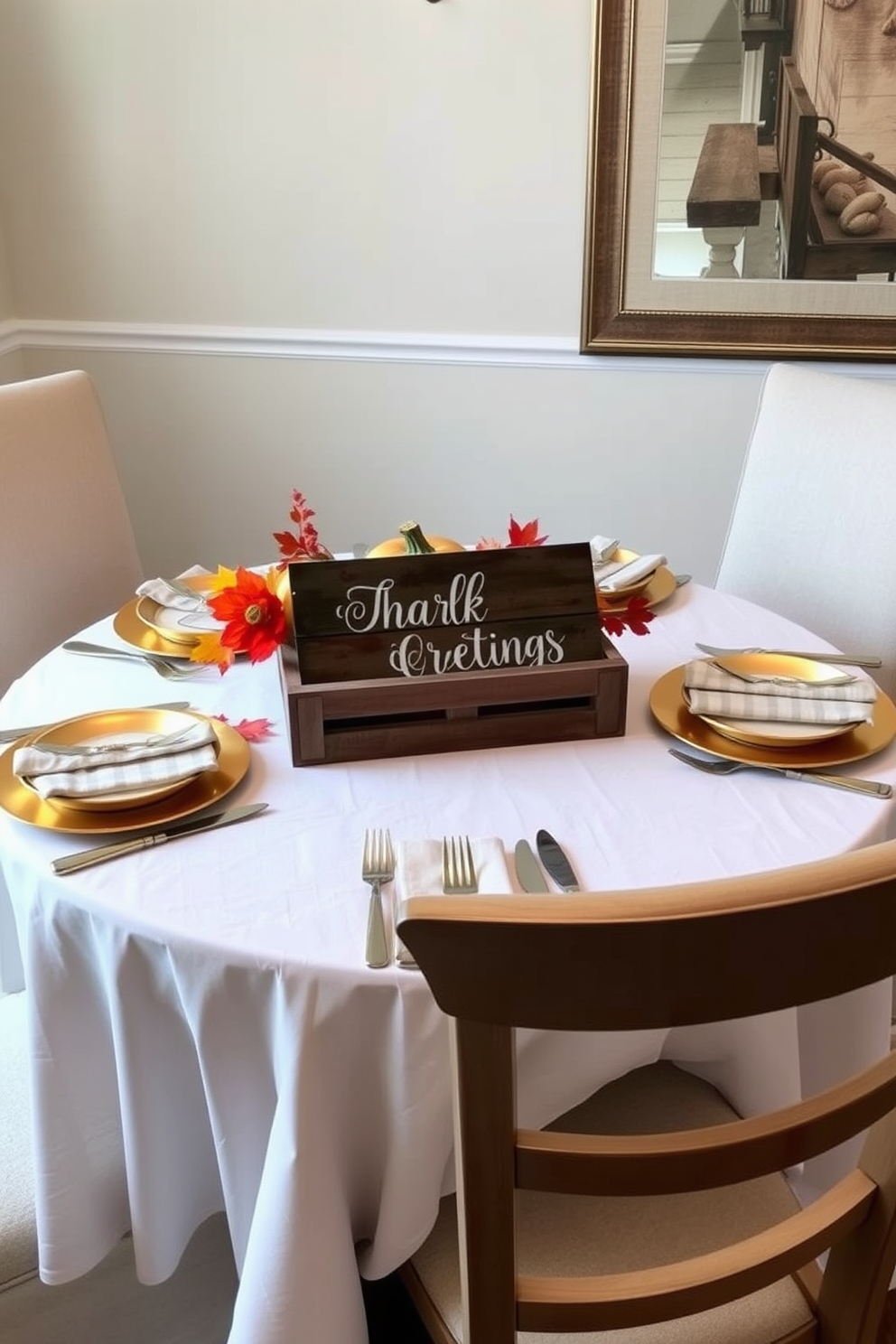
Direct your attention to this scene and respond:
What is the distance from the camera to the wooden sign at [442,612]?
3.64 ft

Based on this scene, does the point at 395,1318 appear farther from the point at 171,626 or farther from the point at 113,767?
the point at 171,626

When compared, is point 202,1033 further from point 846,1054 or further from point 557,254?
point 557,254

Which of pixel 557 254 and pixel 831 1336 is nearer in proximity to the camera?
pixel 831 1336

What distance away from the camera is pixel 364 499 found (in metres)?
2.66

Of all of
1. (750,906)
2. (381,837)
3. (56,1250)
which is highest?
(750,906)

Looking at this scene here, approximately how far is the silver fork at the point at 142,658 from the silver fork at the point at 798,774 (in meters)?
0.60

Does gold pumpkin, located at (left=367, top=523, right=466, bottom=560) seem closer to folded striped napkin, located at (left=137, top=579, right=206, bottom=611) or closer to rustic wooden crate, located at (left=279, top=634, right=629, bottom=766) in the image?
rustic wooden crate, located at (left=279, top=634, right=629, bottom=766)

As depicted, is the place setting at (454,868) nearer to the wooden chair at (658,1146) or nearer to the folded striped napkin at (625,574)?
the wooden chair at (658,1146)

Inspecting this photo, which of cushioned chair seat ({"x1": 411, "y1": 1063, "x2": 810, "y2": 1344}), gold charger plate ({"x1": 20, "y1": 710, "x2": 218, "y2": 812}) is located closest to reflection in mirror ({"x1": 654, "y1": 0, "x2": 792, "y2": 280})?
gold charger plate ({"x1": 20, "y1": 710, "x2": 218, "y2": 812})

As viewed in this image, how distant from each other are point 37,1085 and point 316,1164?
291 millimetres

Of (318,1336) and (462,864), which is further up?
(462,864)

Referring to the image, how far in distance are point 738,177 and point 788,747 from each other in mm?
1536

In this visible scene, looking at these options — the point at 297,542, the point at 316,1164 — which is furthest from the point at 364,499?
the point at 316,1164

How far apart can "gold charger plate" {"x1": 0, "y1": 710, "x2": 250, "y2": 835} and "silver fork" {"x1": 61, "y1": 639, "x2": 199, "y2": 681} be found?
0.20 m
